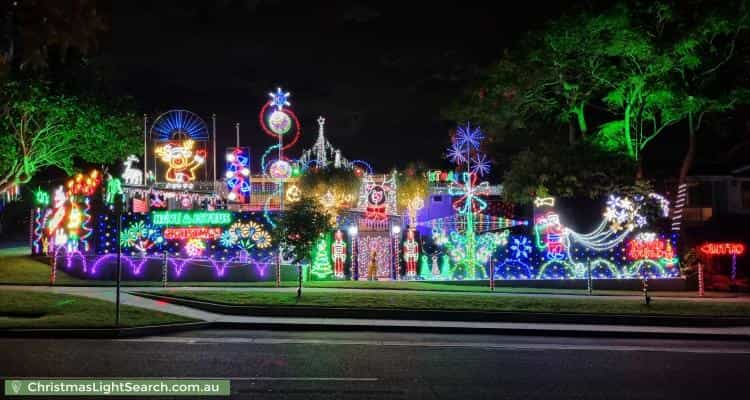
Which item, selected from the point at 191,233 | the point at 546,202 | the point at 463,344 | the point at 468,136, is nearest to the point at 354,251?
the point at 191,233

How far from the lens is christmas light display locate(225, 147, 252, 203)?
31266 mm

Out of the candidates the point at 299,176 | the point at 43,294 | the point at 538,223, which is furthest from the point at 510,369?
the point at 299,176

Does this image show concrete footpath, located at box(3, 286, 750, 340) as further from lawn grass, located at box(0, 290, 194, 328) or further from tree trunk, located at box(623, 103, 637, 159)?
tree trunk, located at box(623, 103, 637, 159)

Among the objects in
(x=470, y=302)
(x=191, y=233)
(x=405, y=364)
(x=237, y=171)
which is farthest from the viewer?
(x=237, y=171)

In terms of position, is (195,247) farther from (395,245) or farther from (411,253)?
(411,253)

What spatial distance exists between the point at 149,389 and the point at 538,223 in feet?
66.6

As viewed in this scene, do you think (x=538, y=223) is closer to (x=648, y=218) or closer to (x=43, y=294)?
(x=648, y=218)

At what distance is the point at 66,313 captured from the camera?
14.6 metres

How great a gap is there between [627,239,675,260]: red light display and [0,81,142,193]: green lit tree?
23.2 metres

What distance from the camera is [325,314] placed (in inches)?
623

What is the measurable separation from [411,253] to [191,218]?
982 cm

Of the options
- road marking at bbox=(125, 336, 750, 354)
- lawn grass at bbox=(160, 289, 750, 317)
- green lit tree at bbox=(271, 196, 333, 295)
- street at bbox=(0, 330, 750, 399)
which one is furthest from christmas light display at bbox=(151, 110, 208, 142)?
road marking at bbox=(125, 336, 750, 354)

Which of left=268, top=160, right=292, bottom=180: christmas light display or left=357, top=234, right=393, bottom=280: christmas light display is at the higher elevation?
left=268, top=160, right=292, bottom=180: christmas light display

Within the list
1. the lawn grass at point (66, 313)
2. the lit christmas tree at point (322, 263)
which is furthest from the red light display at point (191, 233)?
the lawn grass at point (66, 313)
